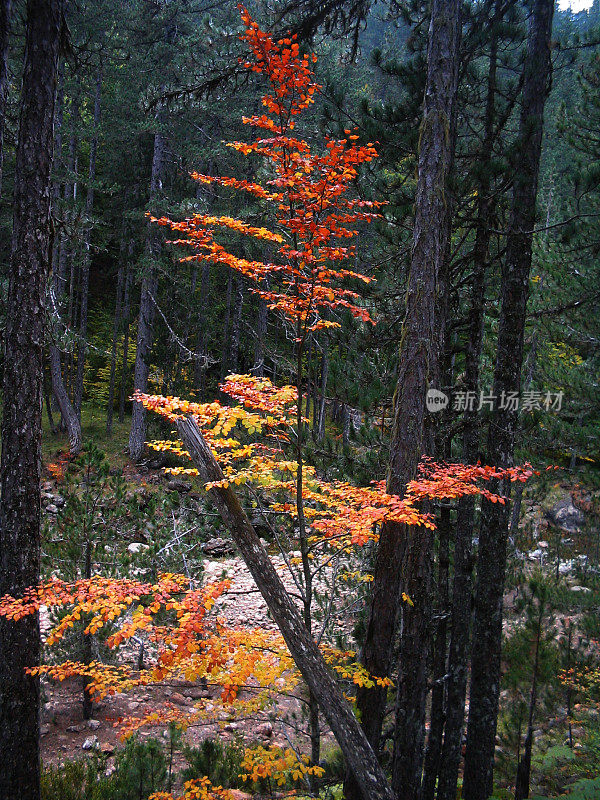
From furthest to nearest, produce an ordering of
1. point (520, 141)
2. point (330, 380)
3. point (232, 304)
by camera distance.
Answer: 1. point (232, 304)
2. point (330, 380)
3. point (520, 141)

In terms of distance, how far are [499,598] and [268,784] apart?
342 cm

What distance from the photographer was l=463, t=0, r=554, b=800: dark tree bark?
5.81 metres

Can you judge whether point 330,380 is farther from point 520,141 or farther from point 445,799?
point 445,799

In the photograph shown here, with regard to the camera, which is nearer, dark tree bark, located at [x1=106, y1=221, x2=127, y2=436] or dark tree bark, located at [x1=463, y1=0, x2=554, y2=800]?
dark tree bark, located at [x1=463, y1=0, x2=554, y2=800]

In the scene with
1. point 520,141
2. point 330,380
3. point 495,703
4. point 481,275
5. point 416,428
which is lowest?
point 495,703

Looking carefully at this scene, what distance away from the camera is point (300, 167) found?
3945 mm

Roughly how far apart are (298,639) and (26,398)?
316 centimetres

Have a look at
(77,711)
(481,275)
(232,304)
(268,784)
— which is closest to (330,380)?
(481,275)

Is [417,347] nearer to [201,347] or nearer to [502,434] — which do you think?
[502,434]

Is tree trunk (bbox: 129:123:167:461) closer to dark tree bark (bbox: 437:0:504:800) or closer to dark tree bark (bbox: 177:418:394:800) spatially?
dark tree bark (bbox: 437:0:504:800)

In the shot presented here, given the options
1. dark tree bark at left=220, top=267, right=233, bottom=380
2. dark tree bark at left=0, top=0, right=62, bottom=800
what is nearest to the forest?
dark tree bark at left=0, top=0, right=62, bottom=800

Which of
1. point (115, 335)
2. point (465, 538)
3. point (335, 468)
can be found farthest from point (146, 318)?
point (465, 538)

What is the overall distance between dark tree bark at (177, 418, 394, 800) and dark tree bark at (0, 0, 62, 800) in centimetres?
157

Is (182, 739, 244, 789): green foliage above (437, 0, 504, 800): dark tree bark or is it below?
below
